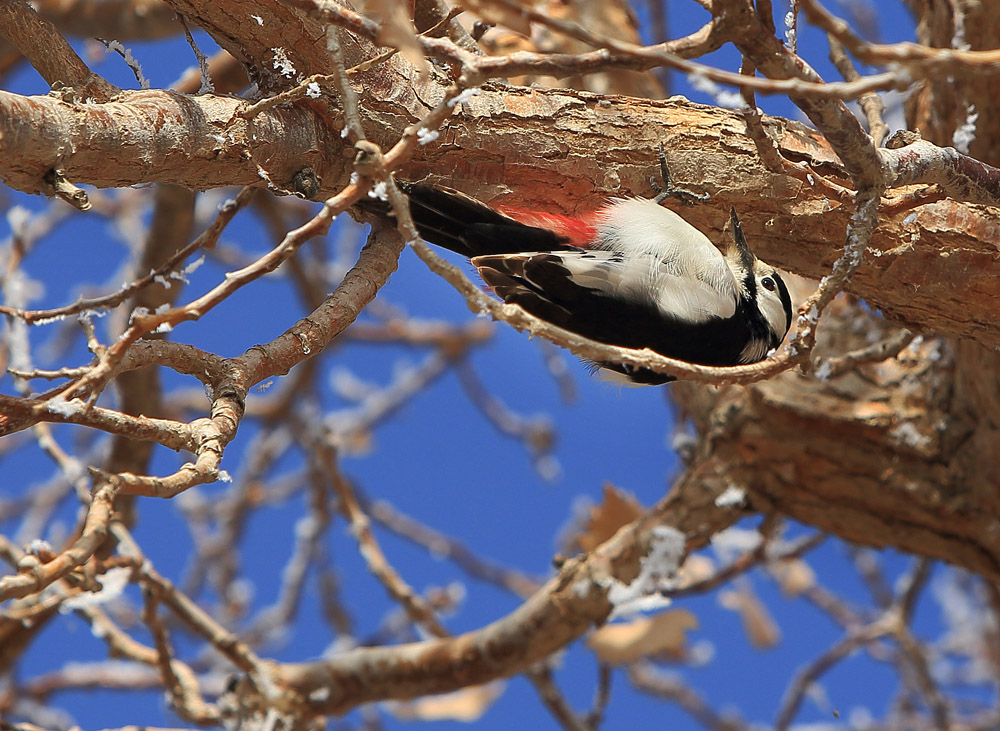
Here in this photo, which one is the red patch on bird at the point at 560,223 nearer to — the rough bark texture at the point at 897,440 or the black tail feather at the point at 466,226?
the black tail feather at the point at 466,226

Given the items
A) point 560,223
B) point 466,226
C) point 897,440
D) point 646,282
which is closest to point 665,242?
point 646,282

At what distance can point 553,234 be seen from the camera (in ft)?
7.13

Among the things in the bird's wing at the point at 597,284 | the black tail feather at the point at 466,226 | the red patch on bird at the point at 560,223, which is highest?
the red patch on bird at the point at 560,223

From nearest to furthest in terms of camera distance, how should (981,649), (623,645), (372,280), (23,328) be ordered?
(372,280) < (23,328) < (623,645) < (981,649)

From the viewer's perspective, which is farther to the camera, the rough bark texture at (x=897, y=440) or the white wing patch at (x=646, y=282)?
the rough bark texture at (x=897, y=440)

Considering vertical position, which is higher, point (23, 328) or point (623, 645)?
point (23, 328)

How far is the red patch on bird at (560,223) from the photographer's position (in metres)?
2.12

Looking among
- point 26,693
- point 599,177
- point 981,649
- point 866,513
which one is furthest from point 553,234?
point 981,649

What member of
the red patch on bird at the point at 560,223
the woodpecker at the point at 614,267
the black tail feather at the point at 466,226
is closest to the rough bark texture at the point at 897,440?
the woodpecker at the point at 614,267

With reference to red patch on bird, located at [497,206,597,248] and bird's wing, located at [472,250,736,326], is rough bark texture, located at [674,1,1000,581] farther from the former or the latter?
red patch on bird, located at [497,206,597,248]

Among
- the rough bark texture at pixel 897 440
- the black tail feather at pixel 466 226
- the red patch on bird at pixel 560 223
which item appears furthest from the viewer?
the rough bark texture at pixel 897 440

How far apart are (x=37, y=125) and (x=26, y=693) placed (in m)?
2.92

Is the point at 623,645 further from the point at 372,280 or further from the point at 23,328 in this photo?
the point at 23,328

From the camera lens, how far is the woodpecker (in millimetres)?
2029
